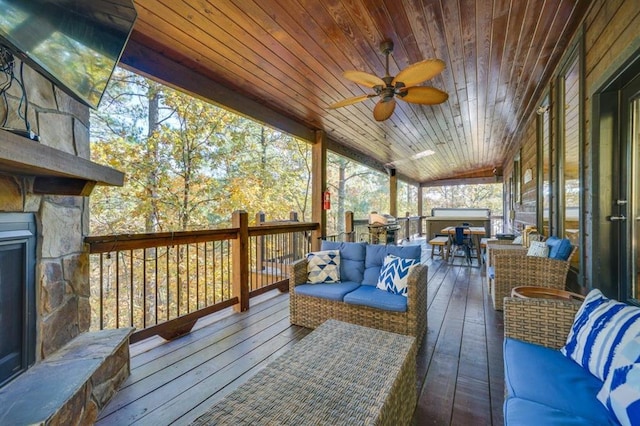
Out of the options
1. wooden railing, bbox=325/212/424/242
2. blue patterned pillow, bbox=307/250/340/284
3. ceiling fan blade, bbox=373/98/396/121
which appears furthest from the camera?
wooden railing, bbox=325/212/424/242

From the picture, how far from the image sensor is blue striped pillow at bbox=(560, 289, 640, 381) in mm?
1053

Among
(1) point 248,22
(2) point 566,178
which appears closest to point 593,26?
(2) point 566,178

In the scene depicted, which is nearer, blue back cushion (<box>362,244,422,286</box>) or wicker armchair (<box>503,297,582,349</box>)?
wicker armchair (<box>503,297,582,349</box>)

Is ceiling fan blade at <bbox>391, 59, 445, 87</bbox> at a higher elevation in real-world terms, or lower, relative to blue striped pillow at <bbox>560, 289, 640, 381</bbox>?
higher

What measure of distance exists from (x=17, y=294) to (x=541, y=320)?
2.84 m

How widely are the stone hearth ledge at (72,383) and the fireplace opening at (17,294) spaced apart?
94mm

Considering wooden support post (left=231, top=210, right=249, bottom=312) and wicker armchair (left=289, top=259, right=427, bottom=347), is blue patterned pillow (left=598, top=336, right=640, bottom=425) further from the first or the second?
wooden support post (left=231, top=210, right=249, bottom=312)

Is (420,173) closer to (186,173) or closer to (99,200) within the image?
(186,173)

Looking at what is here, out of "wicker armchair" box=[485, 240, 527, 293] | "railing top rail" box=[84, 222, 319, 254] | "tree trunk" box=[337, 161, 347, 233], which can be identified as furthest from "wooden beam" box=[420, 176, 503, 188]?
"railing top rail" box=[84, 222, 319, 254]

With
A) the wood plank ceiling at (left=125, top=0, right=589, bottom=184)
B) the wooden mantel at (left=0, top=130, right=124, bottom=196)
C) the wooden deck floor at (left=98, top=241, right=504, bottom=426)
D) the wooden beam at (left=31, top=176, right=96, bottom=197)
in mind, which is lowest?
the wooden deck floor at (left=98, top=241, right=504, bottom=426)

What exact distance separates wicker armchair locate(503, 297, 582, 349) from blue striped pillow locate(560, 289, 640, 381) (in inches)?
2.2

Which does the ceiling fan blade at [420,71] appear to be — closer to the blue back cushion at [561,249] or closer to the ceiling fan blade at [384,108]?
the ceiling fan blade at [384,108]

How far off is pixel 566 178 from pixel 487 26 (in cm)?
168

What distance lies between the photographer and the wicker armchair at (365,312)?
2.23 metres
